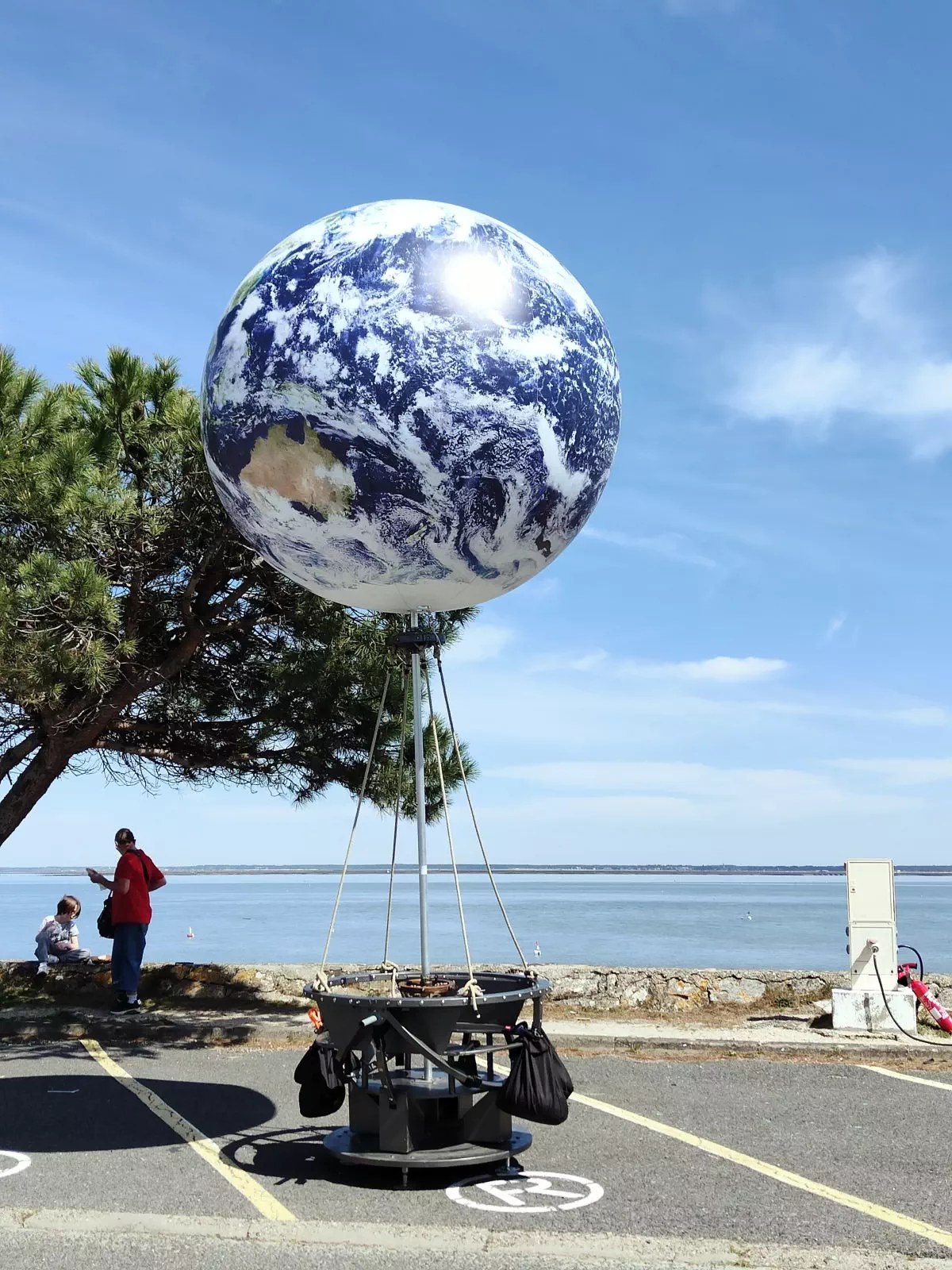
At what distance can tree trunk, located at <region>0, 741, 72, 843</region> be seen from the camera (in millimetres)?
12047

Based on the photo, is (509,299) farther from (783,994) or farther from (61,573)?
(783,994)

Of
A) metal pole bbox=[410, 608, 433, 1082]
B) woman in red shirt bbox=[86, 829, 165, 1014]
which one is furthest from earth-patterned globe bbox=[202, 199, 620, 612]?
woman in red shirt bbox=[86, 829, 165, 1014]

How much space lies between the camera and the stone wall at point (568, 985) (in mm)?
11805

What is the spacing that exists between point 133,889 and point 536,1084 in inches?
266

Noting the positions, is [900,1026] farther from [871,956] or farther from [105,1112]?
[105,1112]

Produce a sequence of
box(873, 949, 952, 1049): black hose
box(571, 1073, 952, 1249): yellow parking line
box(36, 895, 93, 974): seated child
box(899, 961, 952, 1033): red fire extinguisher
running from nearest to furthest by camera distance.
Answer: box(571, 1073, 952, 1249): yellow parking line < box(873, 949, 952, 1049): black hose < box(899, 961, 952, 1033): red fire extinguisher < box(36, 895, 93, 974): seated child

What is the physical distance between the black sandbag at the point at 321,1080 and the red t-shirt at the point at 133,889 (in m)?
5.56

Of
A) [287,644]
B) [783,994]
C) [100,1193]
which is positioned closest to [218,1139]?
[100,1193]

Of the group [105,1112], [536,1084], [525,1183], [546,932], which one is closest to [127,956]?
[105,1112]

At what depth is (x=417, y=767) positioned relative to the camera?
6.39 metres

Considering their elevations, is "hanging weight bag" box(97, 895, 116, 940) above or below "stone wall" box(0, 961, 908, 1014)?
above

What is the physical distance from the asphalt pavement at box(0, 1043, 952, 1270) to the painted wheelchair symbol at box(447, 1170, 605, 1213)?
0.05 ft

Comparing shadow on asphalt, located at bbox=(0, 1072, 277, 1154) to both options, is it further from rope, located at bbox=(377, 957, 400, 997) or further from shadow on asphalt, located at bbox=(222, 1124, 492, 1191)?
rope, located at bbox=(377, 957, 400, 997)

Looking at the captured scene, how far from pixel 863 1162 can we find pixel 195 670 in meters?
8.16
